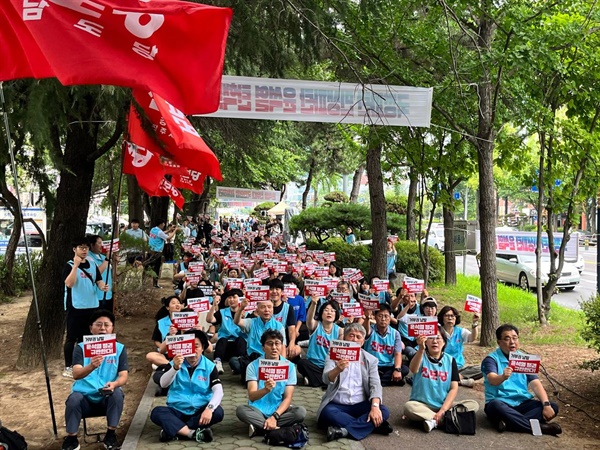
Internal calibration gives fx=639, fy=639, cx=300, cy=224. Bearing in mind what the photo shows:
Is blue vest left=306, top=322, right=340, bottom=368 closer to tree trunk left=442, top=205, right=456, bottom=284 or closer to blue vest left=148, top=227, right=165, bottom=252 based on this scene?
blue vest left=148, top=227, right=165, bottom=252

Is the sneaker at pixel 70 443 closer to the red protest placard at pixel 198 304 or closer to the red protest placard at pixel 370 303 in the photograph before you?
the red protest placard at pixel 198 304

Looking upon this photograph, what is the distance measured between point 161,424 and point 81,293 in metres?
2.70

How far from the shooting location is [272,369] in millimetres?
5695

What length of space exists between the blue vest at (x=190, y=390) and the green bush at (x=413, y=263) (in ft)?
43.4

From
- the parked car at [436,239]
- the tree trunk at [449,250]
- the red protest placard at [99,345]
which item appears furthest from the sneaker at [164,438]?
the parked car at [436,239]

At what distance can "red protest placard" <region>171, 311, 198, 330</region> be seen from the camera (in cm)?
664

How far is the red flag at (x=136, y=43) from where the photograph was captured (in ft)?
14.3

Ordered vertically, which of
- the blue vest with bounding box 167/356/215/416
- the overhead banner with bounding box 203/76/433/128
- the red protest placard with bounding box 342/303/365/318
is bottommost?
the blue vest with bounding box 167/356/215/416

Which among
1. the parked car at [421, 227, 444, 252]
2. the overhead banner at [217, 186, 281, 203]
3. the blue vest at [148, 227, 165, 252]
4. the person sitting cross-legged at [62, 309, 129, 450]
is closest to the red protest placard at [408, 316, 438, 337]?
the person sitting cross-legged at [62, 309, 129, 450]

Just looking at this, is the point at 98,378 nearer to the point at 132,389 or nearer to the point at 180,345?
the point at 180,345

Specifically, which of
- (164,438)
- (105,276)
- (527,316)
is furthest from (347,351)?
(527,316)

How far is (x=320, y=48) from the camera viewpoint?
902cm

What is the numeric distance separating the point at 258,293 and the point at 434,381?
2.62 metres

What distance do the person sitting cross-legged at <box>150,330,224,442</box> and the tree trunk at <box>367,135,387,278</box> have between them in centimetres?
Answer: 950
